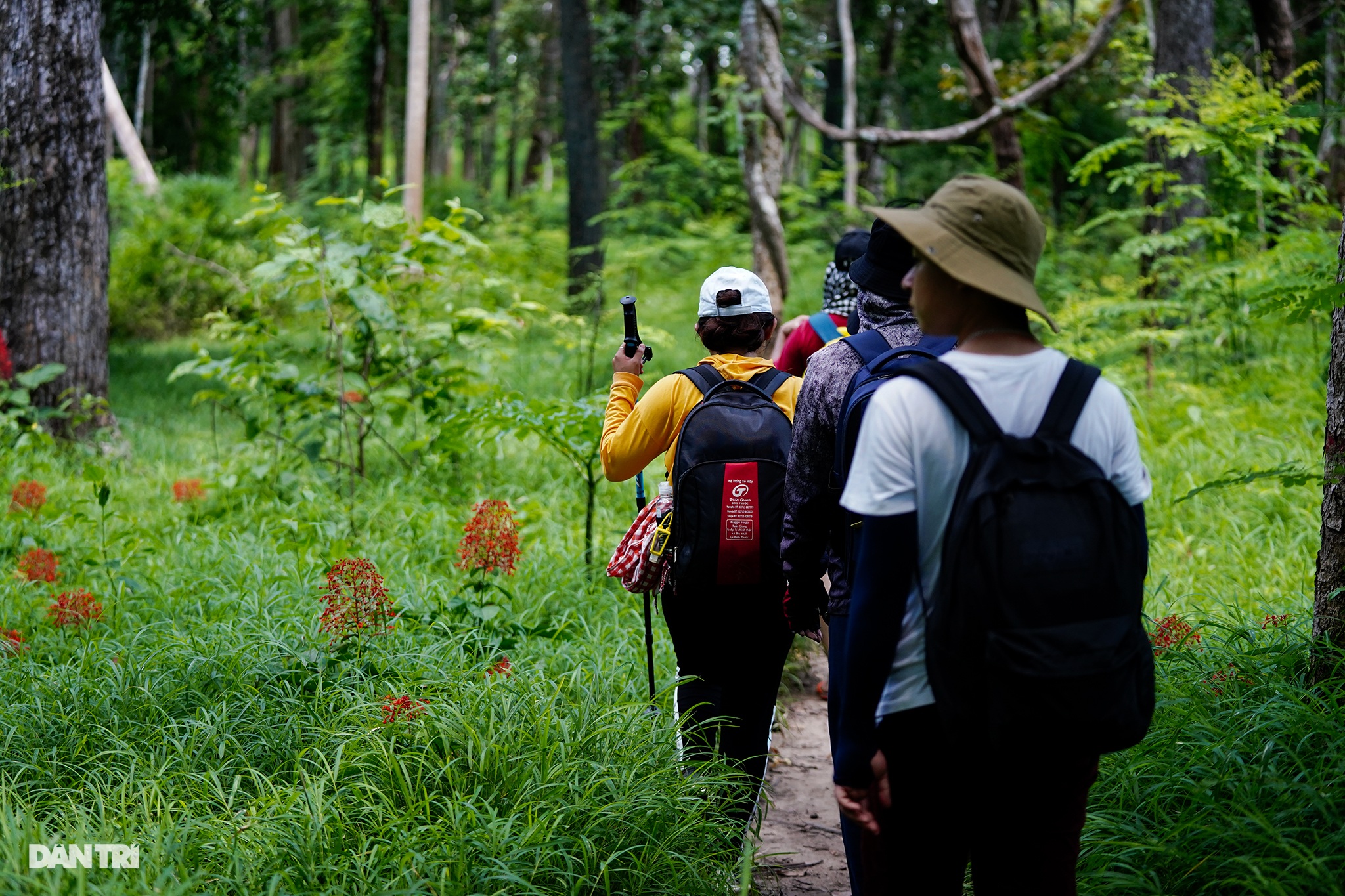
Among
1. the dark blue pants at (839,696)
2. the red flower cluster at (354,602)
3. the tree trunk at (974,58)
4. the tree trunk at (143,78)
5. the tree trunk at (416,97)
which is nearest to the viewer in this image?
the dark blue pants at (839,696)

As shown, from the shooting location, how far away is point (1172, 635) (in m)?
4.23

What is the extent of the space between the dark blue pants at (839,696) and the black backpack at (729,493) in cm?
42

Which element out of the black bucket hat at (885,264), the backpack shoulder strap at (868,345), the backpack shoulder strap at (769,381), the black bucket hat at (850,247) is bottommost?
the backpack shoulder strap at (769,381)

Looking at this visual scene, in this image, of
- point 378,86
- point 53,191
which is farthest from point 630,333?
point 378,86

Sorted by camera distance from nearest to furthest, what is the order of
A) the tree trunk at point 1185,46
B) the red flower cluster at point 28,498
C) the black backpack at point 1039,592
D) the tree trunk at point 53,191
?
the black backpack at point 1039,592
the red flower cluster at point 28,498
the tree trunk at point 53,191
the tree trunk at point 1185,46

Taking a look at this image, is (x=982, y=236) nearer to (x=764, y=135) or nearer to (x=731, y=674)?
(x=731, y=674)

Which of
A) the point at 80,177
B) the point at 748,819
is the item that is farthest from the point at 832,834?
the point at 80,177

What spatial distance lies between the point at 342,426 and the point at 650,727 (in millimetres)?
5081

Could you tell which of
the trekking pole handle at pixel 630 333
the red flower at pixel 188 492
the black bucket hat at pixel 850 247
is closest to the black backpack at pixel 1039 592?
the trekking pole handle at pixel 630 333

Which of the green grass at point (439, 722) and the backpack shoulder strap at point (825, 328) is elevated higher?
the backpack shoulder strap at point (825, 328)

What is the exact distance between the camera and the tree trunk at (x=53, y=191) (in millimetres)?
7816

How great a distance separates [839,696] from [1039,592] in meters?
0.55

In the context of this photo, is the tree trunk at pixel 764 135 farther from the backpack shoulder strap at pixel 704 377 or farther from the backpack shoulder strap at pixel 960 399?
the backpack shoulder strap at pixel 960 399

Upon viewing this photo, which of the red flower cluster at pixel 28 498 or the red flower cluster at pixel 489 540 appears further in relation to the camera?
the red flower cluster at pixel 28 498
